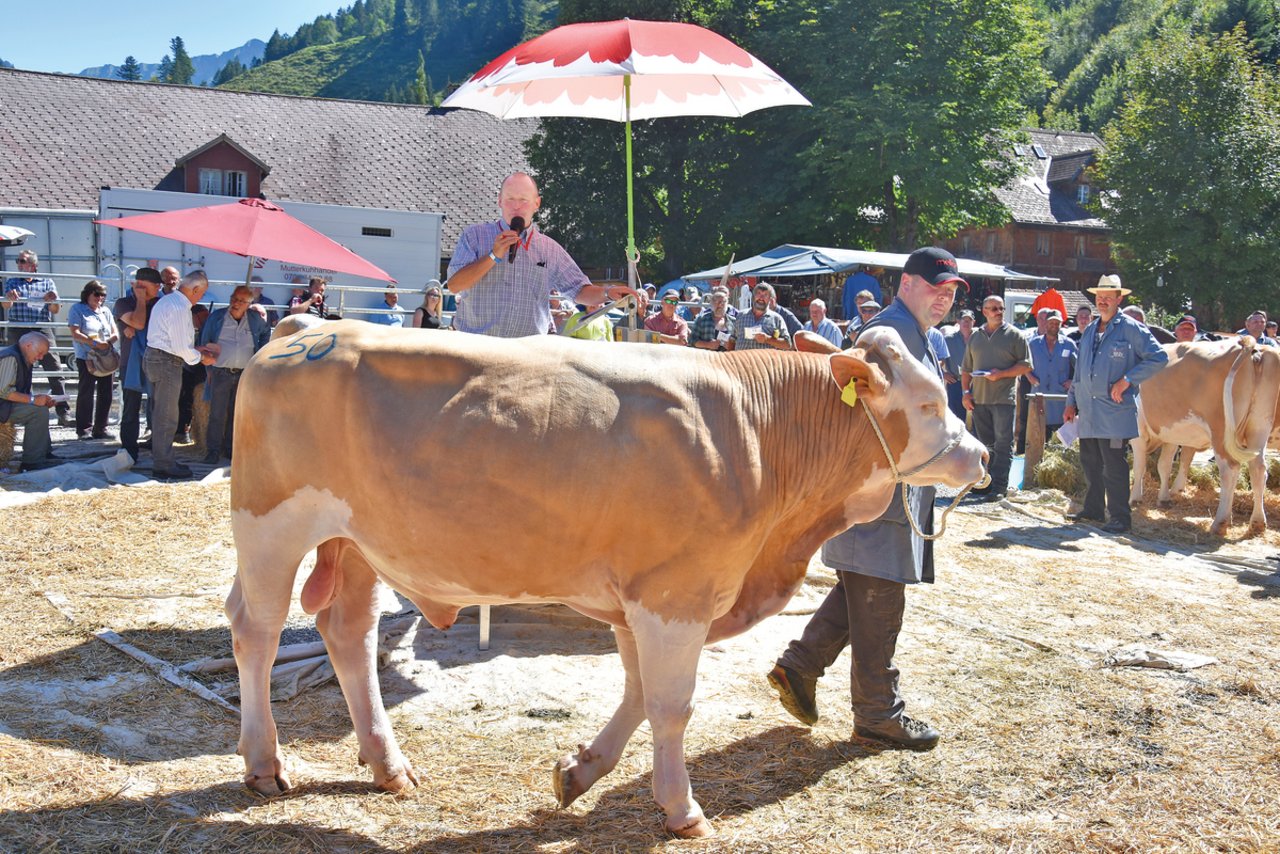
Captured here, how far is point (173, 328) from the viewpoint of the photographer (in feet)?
35.8

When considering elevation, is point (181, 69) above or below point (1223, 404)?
above

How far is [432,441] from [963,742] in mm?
2848

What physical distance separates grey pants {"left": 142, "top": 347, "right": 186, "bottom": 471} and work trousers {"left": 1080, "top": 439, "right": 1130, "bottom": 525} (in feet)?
30.2

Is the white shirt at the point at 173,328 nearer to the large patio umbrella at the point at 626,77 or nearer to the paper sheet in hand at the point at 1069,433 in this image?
the large patio umbrella at the point at 626,77

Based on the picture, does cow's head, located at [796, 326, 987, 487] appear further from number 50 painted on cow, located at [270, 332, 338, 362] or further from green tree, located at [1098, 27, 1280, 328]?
green tree, located at [1098, 27, 1280, 328]

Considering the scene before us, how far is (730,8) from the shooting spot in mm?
36562

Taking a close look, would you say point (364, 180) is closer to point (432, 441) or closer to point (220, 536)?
point (220, 536)

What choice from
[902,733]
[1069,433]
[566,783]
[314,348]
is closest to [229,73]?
[1069,433]

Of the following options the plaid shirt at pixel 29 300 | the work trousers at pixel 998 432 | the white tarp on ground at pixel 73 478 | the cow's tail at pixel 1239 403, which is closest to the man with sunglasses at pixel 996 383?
the work trousers at pixel 998 432

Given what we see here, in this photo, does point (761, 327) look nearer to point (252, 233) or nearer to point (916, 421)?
point (252, 233)

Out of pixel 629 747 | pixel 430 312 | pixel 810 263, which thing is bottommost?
pixel 629 747

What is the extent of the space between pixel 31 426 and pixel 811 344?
9.37 meters

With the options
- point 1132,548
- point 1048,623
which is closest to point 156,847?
point 1048,623

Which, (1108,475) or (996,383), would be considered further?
(996,383)
